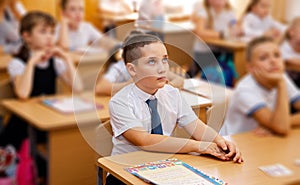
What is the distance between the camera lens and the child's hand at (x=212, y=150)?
89 cm

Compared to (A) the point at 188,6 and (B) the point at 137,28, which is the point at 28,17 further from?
(A) the point at 188,6

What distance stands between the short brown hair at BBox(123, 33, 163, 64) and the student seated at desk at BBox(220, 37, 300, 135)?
152 cm

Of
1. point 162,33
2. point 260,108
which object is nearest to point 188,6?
point 260,108

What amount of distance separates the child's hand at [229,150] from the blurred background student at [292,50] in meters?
3.01

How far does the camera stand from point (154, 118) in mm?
809

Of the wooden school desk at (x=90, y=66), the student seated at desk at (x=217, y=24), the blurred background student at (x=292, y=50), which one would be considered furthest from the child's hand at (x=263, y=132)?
the student seated at desk at (x=217, y=24)

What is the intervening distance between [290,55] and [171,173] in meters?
3.37

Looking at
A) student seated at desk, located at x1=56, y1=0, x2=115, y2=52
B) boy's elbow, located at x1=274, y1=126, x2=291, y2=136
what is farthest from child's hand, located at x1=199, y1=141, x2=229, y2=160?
student seated at desk, located at x1=56, y1=0, x2=115, y2=52

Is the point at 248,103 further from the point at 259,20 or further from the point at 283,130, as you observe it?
the point at 259,20

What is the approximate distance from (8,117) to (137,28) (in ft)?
6.79

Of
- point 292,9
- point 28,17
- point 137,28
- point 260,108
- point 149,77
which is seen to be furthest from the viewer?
point 292,9

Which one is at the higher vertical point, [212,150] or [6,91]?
[212,150]

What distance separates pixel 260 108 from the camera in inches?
93.7

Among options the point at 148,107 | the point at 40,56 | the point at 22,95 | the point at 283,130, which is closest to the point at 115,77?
the point at 148,107
